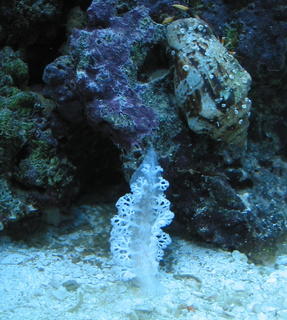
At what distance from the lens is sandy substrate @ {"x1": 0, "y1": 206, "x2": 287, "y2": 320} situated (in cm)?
238

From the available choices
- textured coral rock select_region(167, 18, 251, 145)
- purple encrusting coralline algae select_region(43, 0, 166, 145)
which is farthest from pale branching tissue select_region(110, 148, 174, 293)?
textured coral rock select_region(167, 18, 251, 145)

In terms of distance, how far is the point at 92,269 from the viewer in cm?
289

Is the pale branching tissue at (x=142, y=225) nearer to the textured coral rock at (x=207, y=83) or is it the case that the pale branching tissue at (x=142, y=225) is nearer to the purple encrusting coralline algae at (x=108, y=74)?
the purple encrusting coralline algae at (x=108, y=74)

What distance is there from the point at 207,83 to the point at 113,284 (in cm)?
158

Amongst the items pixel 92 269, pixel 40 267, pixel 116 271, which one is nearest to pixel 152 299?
pixel 116 271

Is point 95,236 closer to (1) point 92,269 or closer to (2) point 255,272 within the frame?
(1) point 92,269

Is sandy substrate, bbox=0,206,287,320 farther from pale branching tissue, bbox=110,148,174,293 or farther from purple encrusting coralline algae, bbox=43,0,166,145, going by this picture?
purple encrusting coralline algae, bbox=43,0,166,145

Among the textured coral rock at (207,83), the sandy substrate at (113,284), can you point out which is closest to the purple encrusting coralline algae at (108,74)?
the textured coral rock at (207,83)

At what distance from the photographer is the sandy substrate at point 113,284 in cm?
238

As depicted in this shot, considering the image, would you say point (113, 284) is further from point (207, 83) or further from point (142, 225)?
point (207, 83)

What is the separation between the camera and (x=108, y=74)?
9.58 feet

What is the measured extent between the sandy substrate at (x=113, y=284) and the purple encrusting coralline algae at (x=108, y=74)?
0.99 metres

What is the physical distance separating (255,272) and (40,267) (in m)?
1.60

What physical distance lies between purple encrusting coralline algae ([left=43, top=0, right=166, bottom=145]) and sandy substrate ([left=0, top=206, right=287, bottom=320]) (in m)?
0.99
